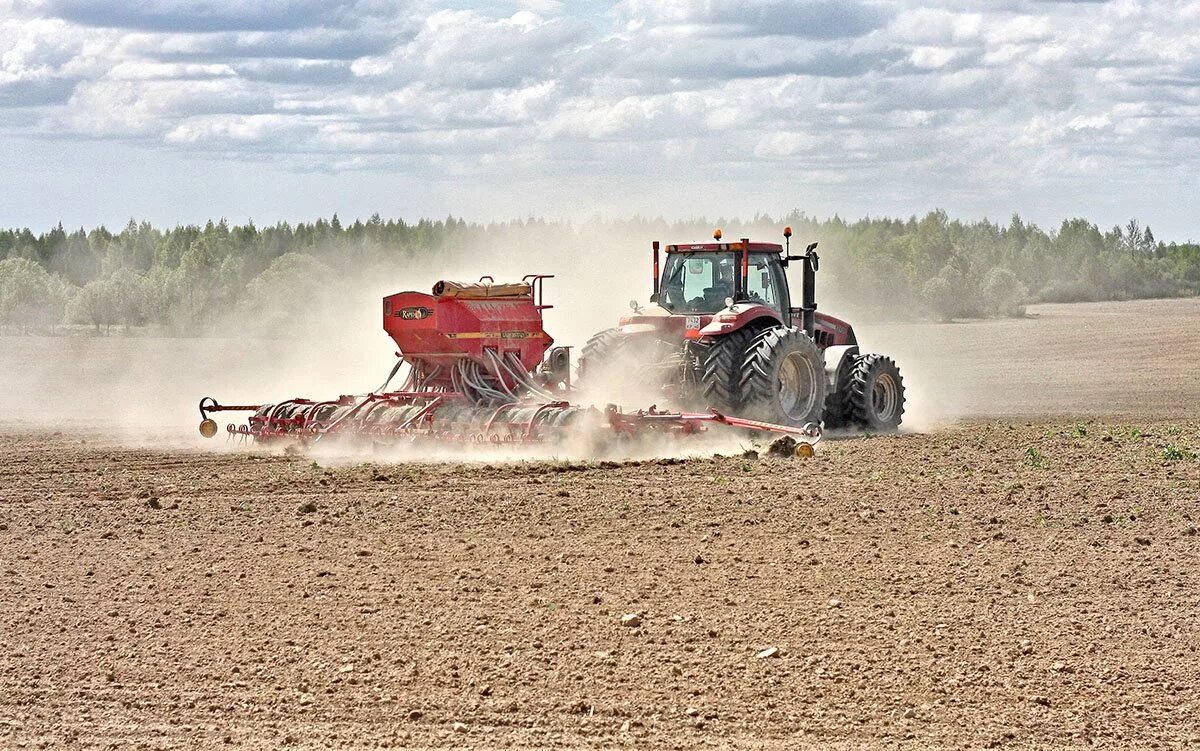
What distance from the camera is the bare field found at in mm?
6629

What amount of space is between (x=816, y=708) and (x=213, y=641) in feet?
10.6

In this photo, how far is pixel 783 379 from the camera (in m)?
16.8

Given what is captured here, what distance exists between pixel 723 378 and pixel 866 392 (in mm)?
2677

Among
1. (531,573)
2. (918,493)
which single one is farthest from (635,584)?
(918,493)

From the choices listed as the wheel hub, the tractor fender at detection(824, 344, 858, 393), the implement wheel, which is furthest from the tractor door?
the implement wheel

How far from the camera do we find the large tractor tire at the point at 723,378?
15.7 m

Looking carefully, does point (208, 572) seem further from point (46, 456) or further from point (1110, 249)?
point (1110, 249)

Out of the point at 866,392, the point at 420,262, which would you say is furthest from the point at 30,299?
the point at 866,392

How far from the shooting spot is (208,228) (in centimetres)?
9500

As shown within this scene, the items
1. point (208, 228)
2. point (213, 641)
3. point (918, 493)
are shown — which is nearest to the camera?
point (213, 641)

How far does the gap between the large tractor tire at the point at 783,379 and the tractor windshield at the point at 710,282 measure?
22.1 inches

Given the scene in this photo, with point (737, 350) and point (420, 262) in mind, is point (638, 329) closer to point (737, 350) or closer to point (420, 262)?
point (737, 350)

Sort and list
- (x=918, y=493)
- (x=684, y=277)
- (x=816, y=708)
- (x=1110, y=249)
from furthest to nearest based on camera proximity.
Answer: (x=1110, y=249) → (x=684, y=277) → (x=918, y=493) → (x=816, y=708)

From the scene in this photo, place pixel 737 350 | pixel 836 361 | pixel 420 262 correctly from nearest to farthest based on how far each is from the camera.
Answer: pixel 737 350
pixel 836 361
pixel 420 262
